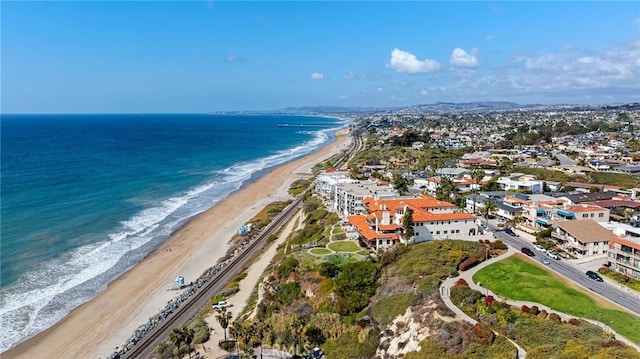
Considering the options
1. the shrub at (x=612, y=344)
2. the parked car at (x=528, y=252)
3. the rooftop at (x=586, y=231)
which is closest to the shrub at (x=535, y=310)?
the shrub at (x=612, y=344)

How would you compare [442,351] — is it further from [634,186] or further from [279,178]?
[279,178]

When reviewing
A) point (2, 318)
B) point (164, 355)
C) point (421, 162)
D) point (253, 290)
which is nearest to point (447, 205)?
point (253, 290)

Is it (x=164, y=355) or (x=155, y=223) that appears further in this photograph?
(x=155, y=223)

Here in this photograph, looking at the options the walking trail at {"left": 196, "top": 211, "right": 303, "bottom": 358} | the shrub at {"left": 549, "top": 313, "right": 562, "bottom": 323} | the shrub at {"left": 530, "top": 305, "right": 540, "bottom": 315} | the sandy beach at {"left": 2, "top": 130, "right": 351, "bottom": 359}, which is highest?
the shrub at {"left": 549, "top": 313, "right": 562, "bottom": 323}

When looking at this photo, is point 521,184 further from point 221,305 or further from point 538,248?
point 221,305

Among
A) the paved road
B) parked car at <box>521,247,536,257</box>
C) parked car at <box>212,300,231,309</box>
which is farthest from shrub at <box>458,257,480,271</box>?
the paved road

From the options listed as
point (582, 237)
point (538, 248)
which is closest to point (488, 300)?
point (538, 248)

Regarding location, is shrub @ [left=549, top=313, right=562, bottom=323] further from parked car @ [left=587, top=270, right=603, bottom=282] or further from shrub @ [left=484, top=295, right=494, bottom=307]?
parked car @ [left=587, top=270, right=603, bottom=282]
